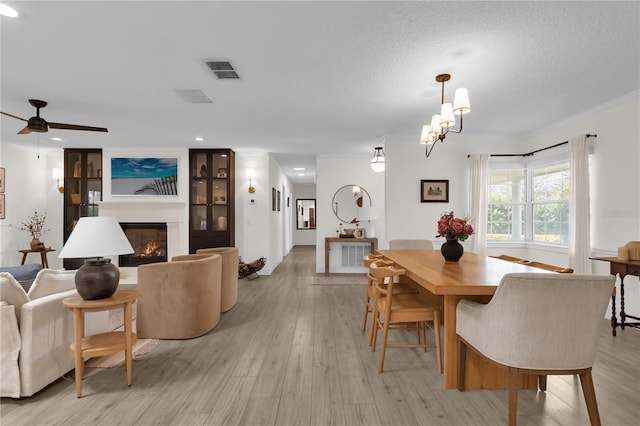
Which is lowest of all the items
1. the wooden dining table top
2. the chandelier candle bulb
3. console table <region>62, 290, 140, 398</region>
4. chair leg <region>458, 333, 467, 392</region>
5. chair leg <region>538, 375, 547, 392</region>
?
chair leg <region>538, 375, 547, 392</region>

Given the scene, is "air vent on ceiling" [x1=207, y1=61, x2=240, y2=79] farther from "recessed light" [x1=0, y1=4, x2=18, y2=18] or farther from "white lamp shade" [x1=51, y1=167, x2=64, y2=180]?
"white lamp shade" [x1=51, y1=167, x2=64, y2=180]

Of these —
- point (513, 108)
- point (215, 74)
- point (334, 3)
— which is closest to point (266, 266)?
point (215, 74)

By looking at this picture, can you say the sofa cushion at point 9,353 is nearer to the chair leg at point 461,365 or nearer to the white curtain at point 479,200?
the chair leg at point 461,365

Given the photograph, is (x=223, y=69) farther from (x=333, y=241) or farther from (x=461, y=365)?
(x=333, y=241)

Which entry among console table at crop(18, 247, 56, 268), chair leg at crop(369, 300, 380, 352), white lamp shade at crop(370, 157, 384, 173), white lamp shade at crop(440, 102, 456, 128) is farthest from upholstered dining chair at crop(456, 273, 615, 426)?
console table at crop(18, 247, 56, 268)

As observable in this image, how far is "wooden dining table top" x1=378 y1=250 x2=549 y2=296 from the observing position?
200cm

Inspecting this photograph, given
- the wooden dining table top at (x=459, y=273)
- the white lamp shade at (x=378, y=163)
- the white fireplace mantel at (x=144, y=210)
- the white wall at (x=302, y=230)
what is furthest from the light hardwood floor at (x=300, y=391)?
the white wall at (x=302, y=230)

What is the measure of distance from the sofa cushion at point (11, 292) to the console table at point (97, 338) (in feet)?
0.81

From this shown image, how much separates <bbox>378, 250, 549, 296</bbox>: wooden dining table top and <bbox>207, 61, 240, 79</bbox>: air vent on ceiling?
222 cm

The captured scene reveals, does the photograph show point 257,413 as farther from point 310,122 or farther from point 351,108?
point 310,122

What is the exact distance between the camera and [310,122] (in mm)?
4625

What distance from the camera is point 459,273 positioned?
2412 millimetres

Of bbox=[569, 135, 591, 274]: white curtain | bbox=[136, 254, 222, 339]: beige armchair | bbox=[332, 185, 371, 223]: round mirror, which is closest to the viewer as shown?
bbox=[136, 254, 222, 339]: beige armchair

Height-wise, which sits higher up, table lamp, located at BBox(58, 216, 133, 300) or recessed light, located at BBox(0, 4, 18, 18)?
recessed light, located at BBox(0, 4, 18, 18)
